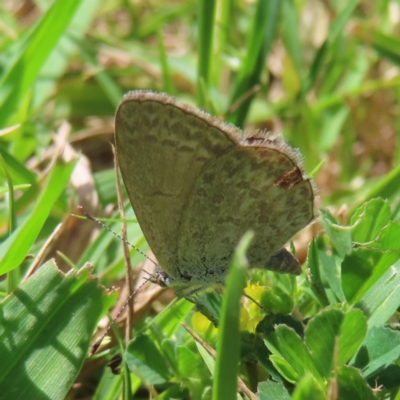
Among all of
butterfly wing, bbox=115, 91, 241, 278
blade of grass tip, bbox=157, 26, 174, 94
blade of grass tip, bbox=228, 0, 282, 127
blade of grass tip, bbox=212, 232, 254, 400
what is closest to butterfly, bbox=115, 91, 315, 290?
butterfly wing, bbox=115, 91, 241, 278

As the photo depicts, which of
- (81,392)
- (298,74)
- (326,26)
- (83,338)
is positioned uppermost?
(326,26)

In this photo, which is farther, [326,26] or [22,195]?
[326,26]

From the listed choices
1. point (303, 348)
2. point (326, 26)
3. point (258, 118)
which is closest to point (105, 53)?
point (258, 118)

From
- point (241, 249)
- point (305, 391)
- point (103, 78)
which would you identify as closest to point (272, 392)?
point (305, 391)

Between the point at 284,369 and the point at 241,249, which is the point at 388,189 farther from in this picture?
the point at 241,249

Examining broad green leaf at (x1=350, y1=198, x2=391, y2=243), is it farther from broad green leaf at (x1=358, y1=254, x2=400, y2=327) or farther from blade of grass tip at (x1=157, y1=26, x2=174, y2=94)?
blade of grass tip at (x1=157, y1=26, x2=174, y2=94)

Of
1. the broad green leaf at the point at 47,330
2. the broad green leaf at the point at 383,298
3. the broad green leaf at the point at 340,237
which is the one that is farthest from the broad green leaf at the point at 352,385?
the broad green leaf at the point at 47,330

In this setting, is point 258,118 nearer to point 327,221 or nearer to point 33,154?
point 33,154
